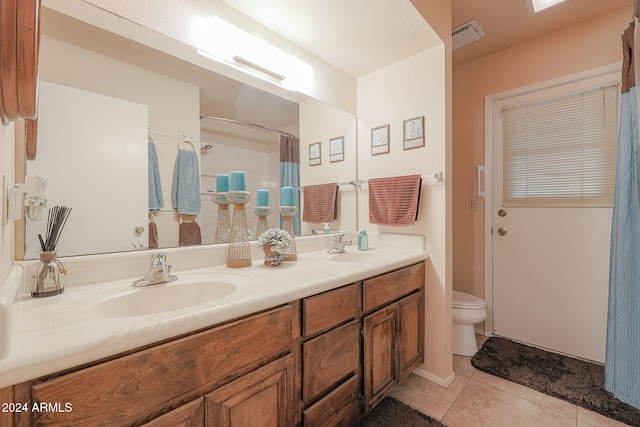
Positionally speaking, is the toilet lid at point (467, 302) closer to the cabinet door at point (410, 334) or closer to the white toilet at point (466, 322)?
the white toilet at point (466, 322)

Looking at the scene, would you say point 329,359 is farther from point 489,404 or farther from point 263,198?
point 489,404

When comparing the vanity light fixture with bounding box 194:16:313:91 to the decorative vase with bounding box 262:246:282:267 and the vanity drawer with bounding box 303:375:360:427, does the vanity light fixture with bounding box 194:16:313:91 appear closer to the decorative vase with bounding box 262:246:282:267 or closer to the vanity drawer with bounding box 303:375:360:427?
the decorative vase with bounding box 262:246:282:267

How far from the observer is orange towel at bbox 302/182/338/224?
6.02 ft

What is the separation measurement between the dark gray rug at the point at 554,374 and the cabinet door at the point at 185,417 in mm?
1829

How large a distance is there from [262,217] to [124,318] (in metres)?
0.91

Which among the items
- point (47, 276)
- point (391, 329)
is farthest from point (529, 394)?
point (47, 276)

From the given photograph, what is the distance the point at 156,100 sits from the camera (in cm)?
114

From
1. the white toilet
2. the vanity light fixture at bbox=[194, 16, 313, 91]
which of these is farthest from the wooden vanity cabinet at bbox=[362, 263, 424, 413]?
the vanity light fixture at bbox=[194, 16, 313, 91]

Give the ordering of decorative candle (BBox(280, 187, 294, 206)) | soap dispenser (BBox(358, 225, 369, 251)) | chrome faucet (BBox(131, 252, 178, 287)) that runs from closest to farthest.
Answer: chrome faucet (BBox(131, 252, 178, 287)) → decorative candle (BBox(280, 187, 294, 206)) → soap dispenser (BBox(358, 225, 369, 251))

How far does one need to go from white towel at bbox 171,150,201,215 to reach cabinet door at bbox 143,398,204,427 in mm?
768

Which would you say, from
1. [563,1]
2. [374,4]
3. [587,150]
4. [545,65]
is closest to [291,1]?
[374,4]

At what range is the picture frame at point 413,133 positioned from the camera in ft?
5.63

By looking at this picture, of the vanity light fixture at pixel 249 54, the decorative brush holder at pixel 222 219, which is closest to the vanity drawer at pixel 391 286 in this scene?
the decorative brush holder at pixel 222 219

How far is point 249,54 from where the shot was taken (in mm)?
1409
